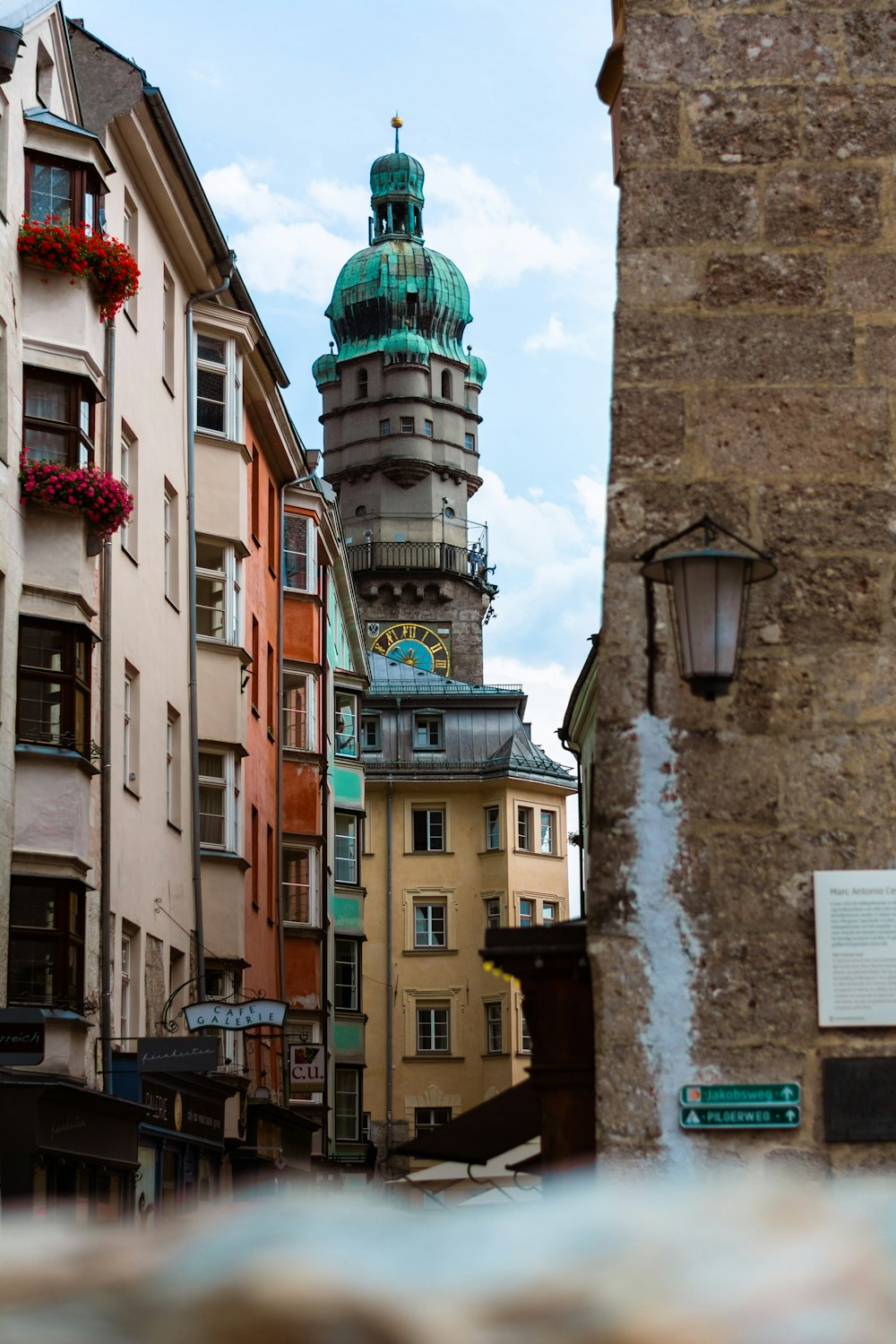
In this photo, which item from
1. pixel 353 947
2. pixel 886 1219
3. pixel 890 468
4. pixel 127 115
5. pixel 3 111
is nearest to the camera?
pixel 886 1219

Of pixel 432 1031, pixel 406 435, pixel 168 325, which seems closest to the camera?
pixel 168 325

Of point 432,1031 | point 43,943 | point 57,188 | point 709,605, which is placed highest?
point 57,188

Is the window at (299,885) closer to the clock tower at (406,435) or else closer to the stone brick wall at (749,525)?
the stone brick wall at (749,525)

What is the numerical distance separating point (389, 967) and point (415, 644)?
29822 millimetres

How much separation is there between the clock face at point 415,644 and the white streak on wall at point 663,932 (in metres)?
81.7

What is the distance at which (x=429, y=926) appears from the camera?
2453 inches

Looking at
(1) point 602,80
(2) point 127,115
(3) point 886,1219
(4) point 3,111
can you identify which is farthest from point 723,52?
(2) point 127,115

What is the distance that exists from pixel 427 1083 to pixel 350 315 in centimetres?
5181

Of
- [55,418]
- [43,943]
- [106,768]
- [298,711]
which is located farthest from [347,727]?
[43,943]

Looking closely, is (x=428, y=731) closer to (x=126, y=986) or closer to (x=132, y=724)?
(x=132, y=724)

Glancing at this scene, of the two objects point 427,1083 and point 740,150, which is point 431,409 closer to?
point 427,1083

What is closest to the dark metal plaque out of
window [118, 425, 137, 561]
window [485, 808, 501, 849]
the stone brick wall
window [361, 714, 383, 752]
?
the stone brick wall

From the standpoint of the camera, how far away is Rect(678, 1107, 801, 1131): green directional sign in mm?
6051

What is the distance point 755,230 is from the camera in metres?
6.75
